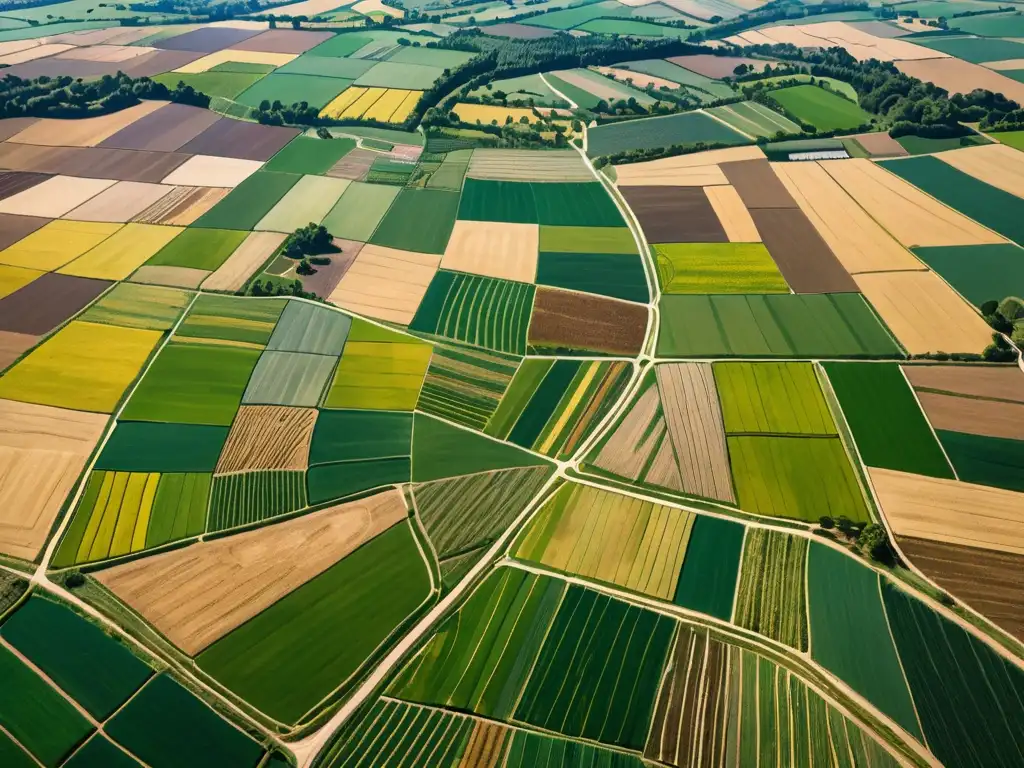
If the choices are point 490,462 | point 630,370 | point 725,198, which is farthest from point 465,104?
point 490,462

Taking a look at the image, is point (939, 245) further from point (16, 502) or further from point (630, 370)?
point (16, 502)

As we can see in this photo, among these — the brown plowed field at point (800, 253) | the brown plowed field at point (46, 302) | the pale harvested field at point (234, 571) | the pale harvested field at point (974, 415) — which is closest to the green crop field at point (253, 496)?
the pale harvested field at point (234, 571)

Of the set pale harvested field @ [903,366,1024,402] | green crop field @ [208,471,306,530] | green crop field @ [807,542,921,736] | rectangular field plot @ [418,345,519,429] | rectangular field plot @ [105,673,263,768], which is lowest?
rectangular field plot @ [105,673,263,768]

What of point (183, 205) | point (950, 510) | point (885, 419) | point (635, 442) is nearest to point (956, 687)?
point (950, 510)

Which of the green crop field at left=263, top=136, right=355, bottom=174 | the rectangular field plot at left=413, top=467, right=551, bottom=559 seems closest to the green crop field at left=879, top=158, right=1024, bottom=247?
the rectangular field plot at left=413, top=467, right=551, bottom=559

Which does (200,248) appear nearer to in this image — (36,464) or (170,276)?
(170,276)

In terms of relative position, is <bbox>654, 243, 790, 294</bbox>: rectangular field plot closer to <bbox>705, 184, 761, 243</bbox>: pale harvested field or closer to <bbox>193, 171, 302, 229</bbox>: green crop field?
<bbox>705, 184, 761, 243</bbox>: pale harvested field
